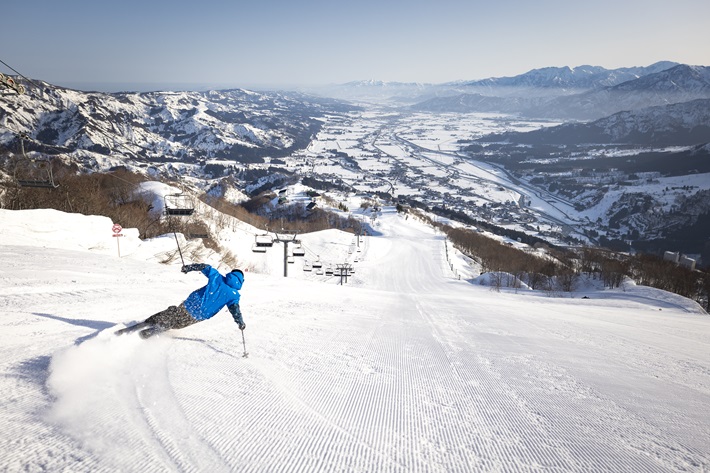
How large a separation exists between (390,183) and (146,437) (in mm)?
197510

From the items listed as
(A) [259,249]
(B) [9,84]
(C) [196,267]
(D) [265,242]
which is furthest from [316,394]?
(A) [259,249]

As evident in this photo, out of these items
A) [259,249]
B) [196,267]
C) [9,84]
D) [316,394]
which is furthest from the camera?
[259,249]

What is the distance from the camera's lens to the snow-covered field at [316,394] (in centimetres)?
326

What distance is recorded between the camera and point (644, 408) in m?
5.00

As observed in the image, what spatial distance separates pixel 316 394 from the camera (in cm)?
455

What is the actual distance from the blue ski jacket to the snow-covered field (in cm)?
55

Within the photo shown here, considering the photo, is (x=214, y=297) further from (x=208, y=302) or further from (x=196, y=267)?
(x=196, y=267)

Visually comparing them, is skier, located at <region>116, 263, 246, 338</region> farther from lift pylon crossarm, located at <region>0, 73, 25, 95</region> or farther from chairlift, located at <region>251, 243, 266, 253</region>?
chairlift, located at <region>251, 243, 266, 253</region>

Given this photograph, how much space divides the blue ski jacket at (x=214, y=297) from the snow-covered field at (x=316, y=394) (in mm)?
550

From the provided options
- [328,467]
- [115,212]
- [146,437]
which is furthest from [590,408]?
[115,212]

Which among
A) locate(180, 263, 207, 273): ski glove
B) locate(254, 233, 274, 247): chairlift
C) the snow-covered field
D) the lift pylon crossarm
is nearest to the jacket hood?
locate(180, 263, 207, 273): ski glove

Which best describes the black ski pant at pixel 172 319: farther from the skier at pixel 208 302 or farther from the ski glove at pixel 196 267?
the ski glove at pixel 196 267

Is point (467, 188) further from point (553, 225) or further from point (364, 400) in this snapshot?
point (364, 400)

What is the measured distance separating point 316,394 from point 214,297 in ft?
8.13
